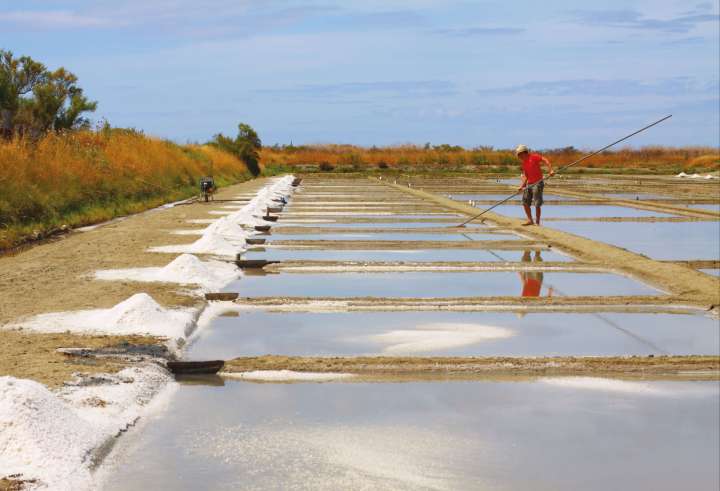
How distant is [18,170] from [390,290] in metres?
7.15

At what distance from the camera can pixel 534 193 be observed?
13398 millimetres

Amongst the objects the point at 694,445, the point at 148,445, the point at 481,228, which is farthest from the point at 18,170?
the point at 694,445

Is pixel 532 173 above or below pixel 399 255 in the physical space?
above

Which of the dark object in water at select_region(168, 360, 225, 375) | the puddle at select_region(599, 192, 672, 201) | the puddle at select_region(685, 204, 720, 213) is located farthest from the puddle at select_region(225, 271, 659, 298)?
the puddle at select_region(599, 192, 672, 201)

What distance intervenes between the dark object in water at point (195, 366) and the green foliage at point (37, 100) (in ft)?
57.1

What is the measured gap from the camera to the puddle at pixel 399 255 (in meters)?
10.2

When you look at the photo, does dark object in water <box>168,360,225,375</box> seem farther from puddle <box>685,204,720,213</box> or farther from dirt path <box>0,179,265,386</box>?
puddle <box>685,204,720,213</box>

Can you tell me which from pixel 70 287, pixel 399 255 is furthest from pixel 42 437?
pixel 399 255

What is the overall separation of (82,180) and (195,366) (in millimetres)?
11497

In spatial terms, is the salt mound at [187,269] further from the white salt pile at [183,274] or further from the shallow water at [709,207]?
the shallow water at [709,207]

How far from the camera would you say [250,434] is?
3.85 meters

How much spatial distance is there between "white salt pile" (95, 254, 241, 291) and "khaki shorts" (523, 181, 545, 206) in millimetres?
5880

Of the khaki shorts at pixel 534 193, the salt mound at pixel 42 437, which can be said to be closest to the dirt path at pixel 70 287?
the salt mound at pixel 42 437

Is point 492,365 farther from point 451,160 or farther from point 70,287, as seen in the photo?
point 451,160
